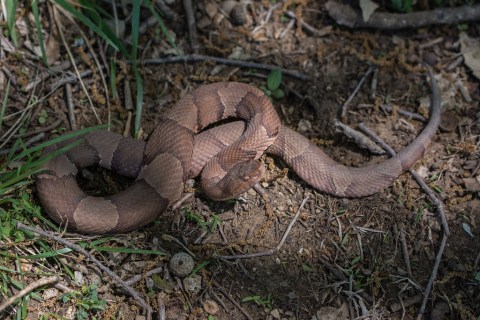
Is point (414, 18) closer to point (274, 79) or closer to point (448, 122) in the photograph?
point (448, 122)

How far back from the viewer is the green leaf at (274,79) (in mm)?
3957

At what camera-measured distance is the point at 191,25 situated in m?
4.16

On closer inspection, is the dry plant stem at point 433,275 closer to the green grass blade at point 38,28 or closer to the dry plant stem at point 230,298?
the dry plant stem at point 230,298

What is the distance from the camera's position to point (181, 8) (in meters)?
4.25

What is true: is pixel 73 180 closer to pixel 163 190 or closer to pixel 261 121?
pixel 163 190

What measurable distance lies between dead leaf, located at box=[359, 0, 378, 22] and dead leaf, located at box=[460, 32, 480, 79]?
2.65 feet

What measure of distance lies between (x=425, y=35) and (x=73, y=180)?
10.4 ft

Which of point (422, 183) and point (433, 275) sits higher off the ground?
point (422, 183)

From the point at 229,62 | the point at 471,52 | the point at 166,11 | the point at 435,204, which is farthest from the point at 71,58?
A: the point at 471,52

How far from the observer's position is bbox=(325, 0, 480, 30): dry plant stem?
13.7 feet

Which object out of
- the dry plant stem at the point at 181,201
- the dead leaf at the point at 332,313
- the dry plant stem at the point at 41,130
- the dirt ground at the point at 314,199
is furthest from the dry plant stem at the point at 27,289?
the dead leaf at the point at 332,313

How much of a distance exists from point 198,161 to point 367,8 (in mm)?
2007

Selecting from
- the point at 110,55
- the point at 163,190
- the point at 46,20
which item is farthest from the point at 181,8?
the point at 163,190

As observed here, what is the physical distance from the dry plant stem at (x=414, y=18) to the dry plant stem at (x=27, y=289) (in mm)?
3069
